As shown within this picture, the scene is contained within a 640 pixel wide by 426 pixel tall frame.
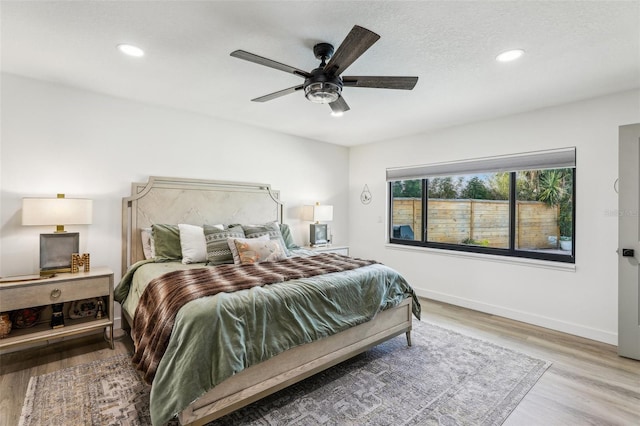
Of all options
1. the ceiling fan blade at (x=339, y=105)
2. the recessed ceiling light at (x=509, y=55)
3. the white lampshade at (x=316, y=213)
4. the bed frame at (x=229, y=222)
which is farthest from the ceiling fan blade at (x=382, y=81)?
the white lampshade at (x=316, y=213)

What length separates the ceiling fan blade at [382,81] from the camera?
209cm

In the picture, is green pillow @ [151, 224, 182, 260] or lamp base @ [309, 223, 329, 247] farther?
lamp base @ [309, 223, 329, 247]

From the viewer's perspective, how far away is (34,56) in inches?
95.2

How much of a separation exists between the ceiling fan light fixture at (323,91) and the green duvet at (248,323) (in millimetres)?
1348

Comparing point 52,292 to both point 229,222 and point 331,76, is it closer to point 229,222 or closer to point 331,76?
point 229,222

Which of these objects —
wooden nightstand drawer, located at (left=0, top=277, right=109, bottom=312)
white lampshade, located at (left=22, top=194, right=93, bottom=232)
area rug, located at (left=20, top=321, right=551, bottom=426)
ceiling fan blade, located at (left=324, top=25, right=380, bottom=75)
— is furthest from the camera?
white lampshade, located at (left=22, top=194, right=93, bottom=232)

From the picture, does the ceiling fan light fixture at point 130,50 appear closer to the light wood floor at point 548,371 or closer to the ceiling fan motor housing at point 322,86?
the ceiling fan motor housing at point 322,86

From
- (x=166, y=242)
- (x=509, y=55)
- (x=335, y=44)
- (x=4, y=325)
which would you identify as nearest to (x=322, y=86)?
(x=335, y=44)

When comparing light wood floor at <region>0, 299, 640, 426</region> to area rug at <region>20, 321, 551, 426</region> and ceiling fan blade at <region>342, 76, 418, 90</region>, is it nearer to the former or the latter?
area rug at <region>20, 321, 551, 426</region>

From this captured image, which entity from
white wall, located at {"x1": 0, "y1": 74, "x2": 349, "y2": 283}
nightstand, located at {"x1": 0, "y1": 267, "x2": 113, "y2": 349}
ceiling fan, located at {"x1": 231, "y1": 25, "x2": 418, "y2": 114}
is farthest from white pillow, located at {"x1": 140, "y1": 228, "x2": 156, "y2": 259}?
ceiling fan, located at {"x1": 231, "y1": 25, "x2": 418, "y2": 114}

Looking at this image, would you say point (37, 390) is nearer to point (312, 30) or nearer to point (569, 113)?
point (312, 30)

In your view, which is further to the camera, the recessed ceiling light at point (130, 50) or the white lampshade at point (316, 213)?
the white lampshade at point (316, 213)

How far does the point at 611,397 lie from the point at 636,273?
48.7 inches

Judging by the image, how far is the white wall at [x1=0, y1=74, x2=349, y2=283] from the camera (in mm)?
2760
